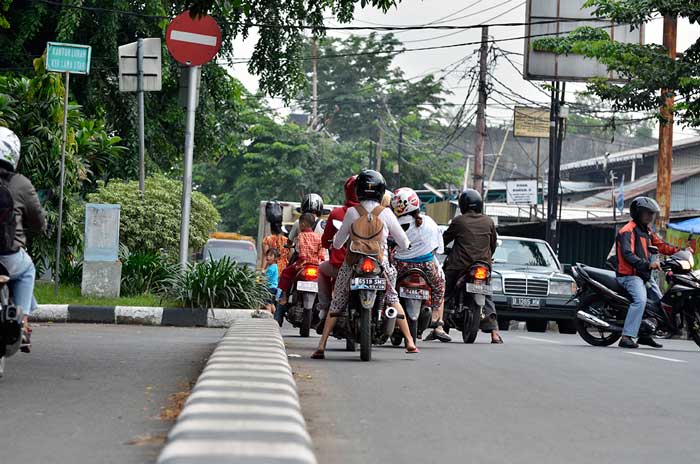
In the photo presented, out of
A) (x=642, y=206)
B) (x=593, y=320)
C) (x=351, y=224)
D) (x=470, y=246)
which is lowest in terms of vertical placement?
(x=593, y=320)

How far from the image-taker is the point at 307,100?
64.2 m

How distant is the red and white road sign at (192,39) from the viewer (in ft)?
50.2

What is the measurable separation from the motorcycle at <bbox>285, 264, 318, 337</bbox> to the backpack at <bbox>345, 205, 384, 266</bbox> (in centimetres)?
298

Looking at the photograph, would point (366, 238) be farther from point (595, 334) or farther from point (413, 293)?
point (595, 334)

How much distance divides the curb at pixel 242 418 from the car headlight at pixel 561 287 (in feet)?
41.6

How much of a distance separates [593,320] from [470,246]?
187 cm

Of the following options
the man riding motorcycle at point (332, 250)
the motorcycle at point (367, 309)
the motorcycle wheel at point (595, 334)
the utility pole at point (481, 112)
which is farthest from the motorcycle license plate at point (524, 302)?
the utility pole at point (481, 112)

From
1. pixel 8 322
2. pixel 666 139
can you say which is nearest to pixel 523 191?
pixel 666 139

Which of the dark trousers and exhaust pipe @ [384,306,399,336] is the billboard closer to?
the dark trousers

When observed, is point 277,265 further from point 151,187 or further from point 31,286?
point 31,286

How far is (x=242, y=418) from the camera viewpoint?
504 centimetres

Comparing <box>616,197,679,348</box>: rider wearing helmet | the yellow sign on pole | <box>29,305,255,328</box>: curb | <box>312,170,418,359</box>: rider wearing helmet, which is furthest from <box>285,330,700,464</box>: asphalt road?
the yellow sign on pole

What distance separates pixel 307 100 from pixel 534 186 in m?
25.2

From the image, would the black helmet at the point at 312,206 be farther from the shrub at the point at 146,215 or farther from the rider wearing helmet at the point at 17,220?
the rider wearing helmet at the point at 17,220
